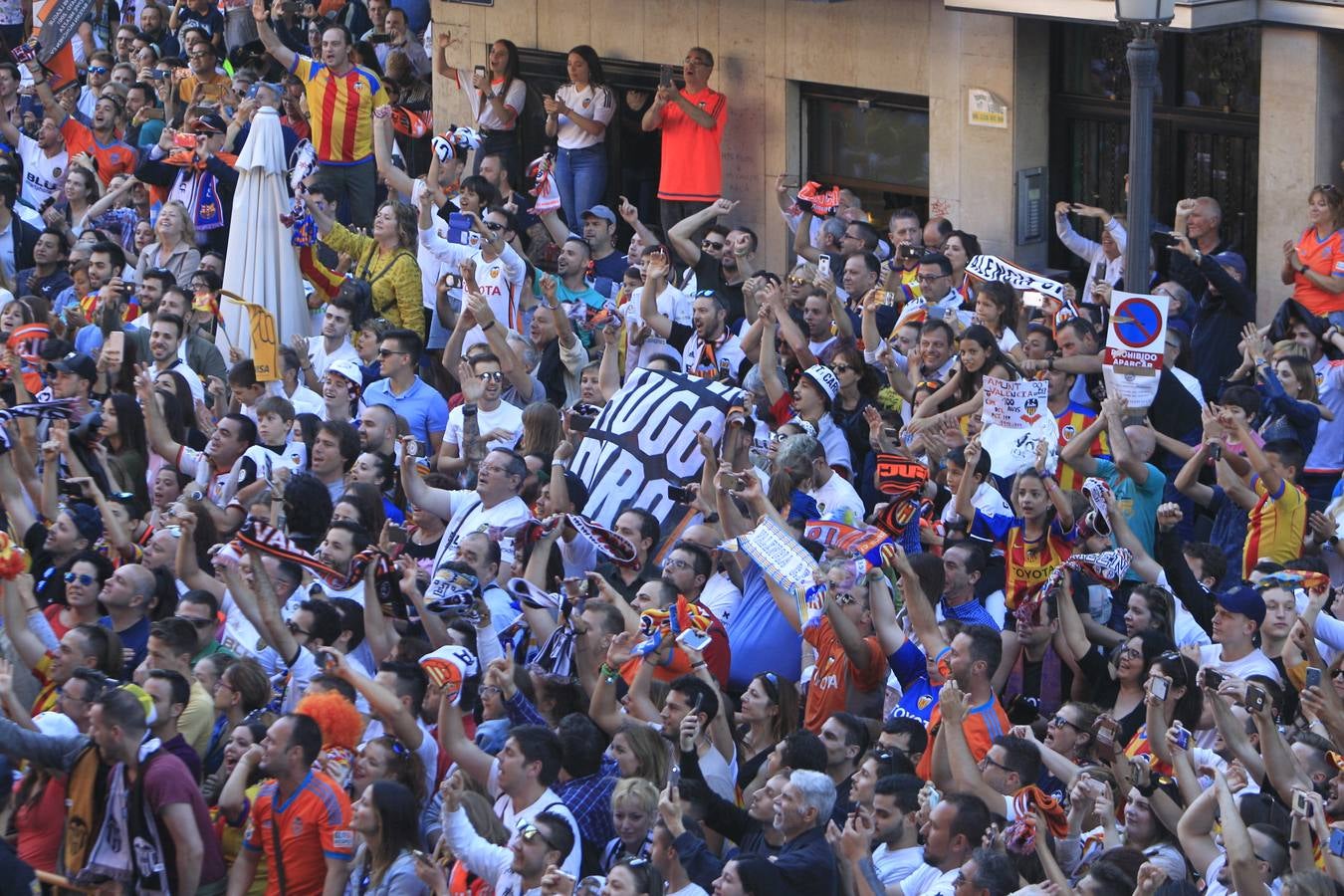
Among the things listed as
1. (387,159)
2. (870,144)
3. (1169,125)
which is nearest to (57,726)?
(387,159)

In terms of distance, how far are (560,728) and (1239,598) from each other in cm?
259

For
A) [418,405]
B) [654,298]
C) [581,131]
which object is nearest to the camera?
[418,405]

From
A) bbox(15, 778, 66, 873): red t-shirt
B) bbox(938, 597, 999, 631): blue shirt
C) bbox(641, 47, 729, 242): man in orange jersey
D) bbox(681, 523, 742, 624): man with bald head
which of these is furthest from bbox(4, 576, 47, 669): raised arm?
bbox(641, 47, 729, 242): man in orange jersey

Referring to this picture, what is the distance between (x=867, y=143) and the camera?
16.1 meters

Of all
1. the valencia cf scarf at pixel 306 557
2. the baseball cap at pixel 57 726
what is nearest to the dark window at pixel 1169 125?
the valencia cf scarf at pixel 306 557

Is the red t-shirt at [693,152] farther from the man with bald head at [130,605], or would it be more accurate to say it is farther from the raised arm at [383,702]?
the raised arm at [383,702]

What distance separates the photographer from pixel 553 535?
9867mm

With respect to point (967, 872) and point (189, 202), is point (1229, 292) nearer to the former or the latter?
point (967, 872)

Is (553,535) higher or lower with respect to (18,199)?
lower

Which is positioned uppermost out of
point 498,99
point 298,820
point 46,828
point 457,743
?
point 498,99

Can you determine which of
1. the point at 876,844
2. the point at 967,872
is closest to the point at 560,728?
the point at 876,844

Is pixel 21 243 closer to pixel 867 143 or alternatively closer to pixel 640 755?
pixel 867 143

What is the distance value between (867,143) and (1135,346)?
5948mm

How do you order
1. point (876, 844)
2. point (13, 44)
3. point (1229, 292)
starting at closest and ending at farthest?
point (876, 844) < point (1229, 292) < point (13, 44)
